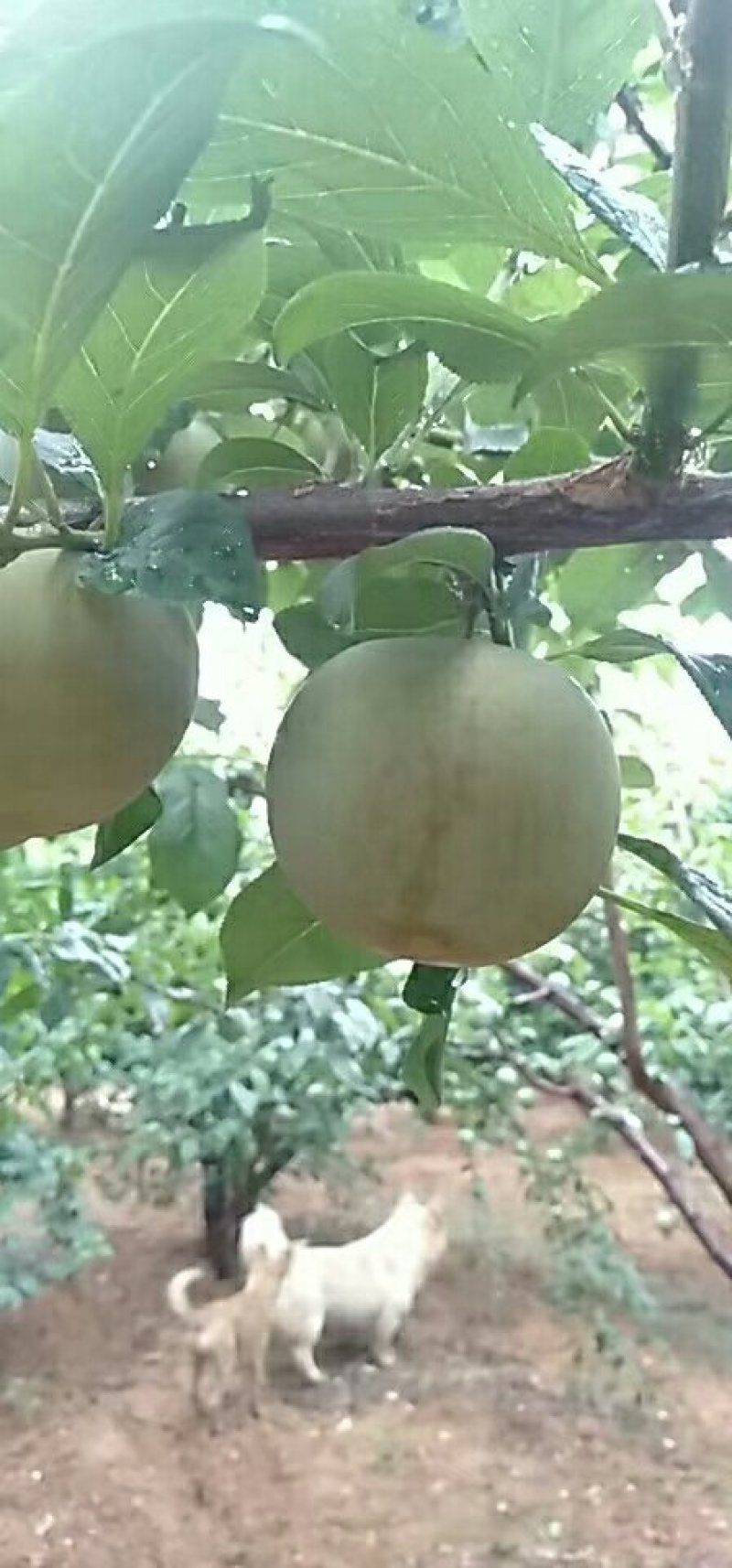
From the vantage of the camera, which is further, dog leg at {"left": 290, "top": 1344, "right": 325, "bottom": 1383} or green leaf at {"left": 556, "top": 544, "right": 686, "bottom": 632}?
dog leg at {"left": 290, "top": 1344, "right": 325, "bottom": 1383}

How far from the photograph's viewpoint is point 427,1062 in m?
0.53

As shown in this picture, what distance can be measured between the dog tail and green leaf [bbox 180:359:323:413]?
6.99 feet

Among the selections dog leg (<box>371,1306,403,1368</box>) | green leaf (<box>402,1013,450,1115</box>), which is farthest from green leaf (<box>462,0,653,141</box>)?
dog leg (<box>371,1306,403,1368</box>)

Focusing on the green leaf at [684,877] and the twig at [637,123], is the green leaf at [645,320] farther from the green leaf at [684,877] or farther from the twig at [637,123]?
the twig at [637,123]

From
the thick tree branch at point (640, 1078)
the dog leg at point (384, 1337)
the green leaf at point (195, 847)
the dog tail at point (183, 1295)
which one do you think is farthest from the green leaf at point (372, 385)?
the dog leg at point (384, 1337)

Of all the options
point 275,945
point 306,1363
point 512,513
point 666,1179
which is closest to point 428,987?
point 275,945

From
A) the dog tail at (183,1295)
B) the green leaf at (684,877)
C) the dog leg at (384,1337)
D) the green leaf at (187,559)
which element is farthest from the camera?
the dog leg at (384,1337)

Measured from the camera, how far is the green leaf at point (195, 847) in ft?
2.77

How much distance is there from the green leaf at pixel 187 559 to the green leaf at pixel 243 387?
7 centimetres

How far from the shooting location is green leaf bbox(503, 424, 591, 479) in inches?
17.1

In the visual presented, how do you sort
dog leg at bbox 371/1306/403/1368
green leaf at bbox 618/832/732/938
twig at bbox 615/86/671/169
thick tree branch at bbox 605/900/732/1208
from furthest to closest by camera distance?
dog leg at bbox 371/1306/403/1368 < thick tree branch at bbox 605/900/732/1208 < twig at bbox 615/86/671/169 < green leaf at bbox 618/832/732/938

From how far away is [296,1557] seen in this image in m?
2.08

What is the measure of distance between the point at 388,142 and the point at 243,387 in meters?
0.11

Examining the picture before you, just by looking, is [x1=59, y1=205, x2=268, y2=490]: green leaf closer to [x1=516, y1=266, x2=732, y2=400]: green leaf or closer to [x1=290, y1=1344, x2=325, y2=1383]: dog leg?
[x1=516, y1=266, x2=732, y2=400]: green leaf
